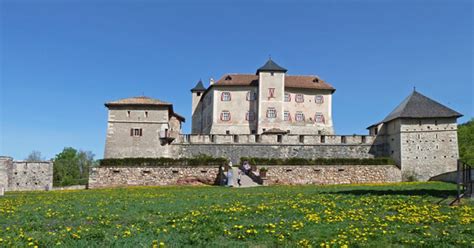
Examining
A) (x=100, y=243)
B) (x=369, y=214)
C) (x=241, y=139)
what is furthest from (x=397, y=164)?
(x=100, y=243)

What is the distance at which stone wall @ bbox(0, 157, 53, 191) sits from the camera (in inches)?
1473

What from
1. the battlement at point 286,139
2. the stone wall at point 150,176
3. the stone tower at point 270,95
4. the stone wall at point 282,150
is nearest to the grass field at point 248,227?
the stone wall at point 150,176

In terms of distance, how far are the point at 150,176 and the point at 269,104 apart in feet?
74.1

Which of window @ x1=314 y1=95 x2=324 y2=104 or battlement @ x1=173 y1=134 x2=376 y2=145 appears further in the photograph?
window @ x1=314 y1=95 x2=324 y2=104

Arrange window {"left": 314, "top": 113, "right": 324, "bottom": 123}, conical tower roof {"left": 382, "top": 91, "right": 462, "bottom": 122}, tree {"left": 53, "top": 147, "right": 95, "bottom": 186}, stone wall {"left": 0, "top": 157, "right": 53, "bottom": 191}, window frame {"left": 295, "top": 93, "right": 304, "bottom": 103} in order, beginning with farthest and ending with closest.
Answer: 1. tree {"left": 53, "top": 147, "right": 95, "bottom": 186}
2. window {"left": 314, "top": 113, "right": 324, "bottom": 123}
3. window frame {"left": 295, "top": 93, "right": 304, "bottom": 103}
4. conical tower roof {"left": 382, "top": 91, "right": 462, "bottom": 122}
5. stone wall {"left": 0, "top": 157, "right": 53, "bottom": 191}

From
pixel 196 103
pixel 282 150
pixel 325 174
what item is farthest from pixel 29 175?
pixel 196 103

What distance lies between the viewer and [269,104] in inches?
→ 2088

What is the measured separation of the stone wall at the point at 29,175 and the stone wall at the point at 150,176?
20.1 ft

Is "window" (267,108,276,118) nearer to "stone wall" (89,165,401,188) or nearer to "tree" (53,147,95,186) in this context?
"stone wall" (89,165,401,188)

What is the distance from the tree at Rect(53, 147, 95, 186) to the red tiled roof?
3569 centimetres

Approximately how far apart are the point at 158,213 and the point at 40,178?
30.3 meters

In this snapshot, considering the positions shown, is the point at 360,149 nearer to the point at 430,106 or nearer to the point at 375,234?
the point at 430,106

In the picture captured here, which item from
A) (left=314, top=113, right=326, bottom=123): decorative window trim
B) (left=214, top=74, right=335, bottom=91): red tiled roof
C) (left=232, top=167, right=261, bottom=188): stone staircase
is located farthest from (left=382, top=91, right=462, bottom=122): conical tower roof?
(left=232, top=167, right=261, bottom=188): stone staircase

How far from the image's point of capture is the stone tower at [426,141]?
40031mm
